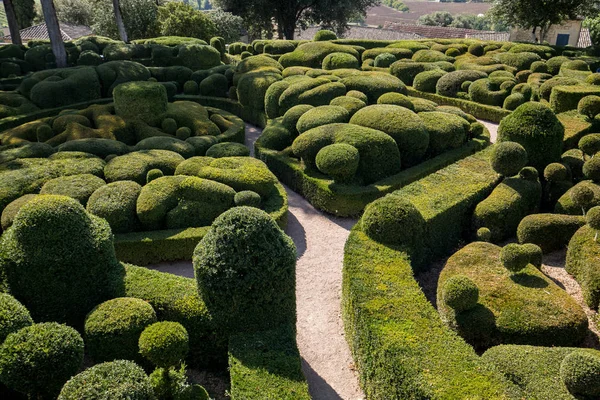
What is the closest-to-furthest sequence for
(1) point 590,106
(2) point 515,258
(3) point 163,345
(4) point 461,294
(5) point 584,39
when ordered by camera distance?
(3) point 163,345, (4) point 461,294, (2) point 515,258, (1) point 590,106, (5) point 584,39

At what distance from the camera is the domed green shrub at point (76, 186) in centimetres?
1313

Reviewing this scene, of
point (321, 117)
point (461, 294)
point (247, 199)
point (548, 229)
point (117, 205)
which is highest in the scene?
point (321, 117)

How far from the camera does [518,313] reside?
9.05 m

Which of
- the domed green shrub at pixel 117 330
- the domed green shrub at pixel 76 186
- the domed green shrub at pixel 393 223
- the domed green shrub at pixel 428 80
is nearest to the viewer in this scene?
the domed green shrub at pixel 117 330

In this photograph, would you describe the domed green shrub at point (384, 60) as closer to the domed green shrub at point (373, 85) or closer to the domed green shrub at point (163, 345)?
the domed green shrub at point (373, 85)

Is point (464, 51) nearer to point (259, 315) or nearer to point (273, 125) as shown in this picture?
point (273, 125)

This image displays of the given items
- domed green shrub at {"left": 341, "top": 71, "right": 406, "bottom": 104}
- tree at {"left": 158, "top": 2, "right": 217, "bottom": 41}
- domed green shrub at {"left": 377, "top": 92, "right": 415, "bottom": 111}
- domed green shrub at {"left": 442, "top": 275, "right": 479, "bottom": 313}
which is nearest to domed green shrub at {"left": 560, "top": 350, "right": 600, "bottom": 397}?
domed green shrub at {"left": 442, "top": 275, "right": 479, "bottom": 313}

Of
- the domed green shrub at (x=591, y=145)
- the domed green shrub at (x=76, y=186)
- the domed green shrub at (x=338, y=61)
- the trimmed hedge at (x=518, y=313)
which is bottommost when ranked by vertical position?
the trimmed hedge at (x=518, y=313)

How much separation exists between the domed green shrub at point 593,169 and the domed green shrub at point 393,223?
21.6 feet

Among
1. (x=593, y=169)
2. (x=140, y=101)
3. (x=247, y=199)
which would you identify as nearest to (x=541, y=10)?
(x=593, y=169)

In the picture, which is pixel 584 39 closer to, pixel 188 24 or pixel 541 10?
pixel 541 10

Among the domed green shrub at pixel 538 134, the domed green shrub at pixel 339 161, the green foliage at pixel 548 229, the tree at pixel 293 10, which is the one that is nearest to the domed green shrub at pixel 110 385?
the domed green shrub at pixel 339 161

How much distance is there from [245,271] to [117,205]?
6728mm

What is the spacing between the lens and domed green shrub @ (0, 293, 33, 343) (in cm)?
720
